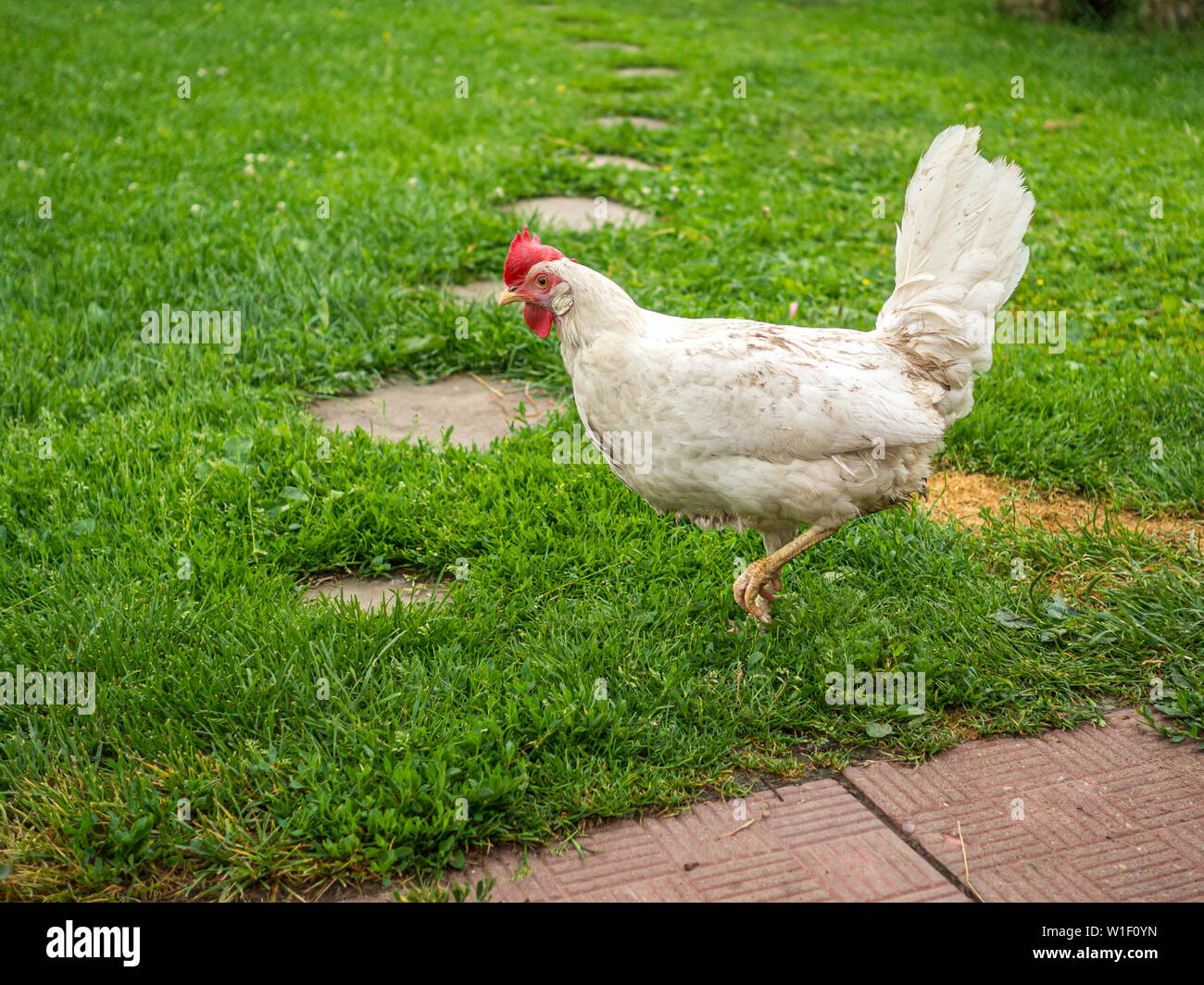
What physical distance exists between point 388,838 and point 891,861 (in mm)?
1326

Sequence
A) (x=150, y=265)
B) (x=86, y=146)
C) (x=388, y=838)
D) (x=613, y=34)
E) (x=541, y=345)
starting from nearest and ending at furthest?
(x=388, y=838) → (x=541, y=345) → (x=150, y=265) → (x=86, y=146) → (x=613, y=34)

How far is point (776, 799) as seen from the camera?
285 centimetres

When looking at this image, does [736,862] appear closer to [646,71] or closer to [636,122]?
[636,122]

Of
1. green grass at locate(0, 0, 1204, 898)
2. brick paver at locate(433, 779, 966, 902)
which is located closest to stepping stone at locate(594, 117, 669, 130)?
green grass at locate(0, 0, 1204, 898)

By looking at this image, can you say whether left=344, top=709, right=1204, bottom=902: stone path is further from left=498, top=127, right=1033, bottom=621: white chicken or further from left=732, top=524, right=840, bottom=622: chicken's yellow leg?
left=498, top=127, right=1033, bottom=621: white chicken

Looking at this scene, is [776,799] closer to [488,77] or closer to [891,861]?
[891,861]

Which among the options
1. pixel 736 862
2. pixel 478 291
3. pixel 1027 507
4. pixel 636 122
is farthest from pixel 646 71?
pixel 736 862

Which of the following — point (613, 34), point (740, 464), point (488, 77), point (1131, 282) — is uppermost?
point (613, 34)

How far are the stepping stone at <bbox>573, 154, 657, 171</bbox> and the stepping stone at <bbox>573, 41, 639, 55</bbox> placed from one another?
513 cm

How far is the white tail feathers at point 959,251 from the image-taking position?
3.41 metres

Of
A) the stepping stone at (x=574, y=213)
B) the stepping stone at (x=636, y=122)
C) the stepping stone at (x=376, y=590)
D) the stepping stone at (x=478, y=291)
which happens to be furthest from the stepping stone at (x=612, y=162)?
the stepping stone at (x=376, y=590)

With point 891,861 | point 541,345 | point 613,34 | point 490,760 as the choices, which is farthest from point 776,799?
point 613,34

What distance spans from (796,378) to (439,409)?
7.57 feet

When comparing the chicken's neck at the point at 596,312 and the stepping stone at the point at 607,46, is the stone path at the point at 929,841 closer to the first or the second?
the chicken's neck at the point at 596,312
